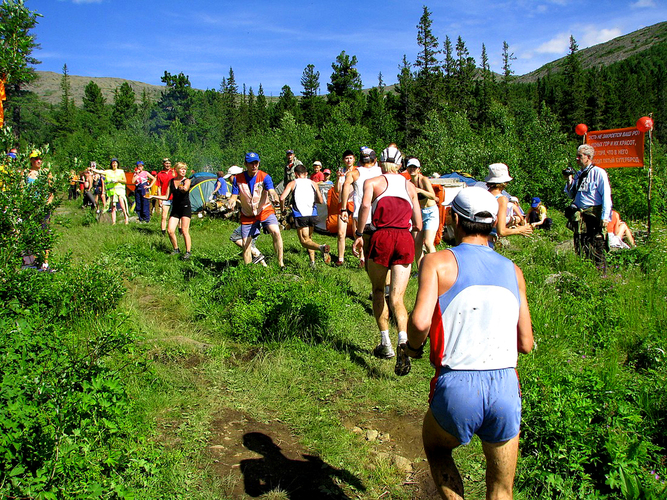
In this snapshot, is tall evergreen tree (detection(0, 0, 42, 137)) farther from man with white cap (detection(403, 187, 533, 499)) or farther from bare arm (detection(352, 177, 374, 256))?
man with white cap (detection(403, 187, 533, 499))

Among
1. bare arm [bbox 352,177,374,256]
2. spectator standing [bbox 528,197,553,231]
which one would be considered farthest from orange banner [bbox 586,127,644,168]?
bare arm [bbox 352,177,374,256]

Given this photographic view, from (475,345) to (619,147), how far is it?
33.5 feet

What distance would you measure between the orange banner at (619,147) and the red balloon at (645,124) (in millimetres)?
170

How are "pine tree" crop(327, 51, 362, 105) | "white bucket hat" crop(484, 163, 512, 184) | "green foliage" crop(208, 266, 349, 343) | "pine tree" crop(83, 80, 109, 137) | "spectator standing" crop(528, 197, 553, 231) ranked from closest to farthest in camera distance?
"white bucket hat" crop(484, 163, 512, 184)
"green foliage" crop(208, 266, 349, 343)
"spectator standing" crop(528, 197, 553, 231)
"pine tree" crop(327, 51, 362, 105)
"pine tree" crop(83, 80, 109, 137)

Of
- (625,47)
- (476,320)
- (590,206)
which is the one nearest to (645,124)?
(590,206)

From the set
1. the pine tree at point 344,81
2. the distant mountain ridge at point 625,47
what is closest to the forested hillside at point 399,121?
the pine tree at point 344,81

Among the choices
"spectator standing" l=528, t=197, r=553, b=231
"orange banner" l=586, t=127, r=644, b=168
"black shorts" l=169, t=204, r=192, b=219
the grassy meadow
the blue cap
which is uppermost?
"orange banner" l=586, t=127, r=644, b=168

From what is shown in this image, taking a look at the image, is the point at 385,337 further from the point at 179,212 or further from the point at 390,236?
the point at 179,212

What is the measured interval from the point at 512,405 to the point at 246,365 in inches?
129

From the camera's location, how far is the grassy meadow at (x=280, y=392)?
112 inches

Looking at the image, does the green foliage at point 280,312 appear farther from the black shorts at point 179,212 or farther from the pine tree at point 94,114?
the pine tree at point 94,114

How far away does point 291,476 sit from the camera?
131 inches

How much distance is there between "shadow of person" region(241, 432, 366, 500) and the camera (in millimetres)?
3150

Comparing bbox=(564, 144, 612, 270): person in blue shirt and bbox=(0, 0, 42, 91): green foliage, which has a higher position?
bbox=(0, 0, 42, 91): green foliage
